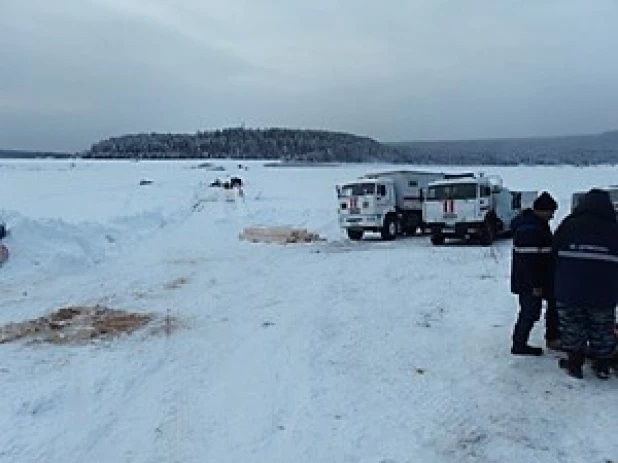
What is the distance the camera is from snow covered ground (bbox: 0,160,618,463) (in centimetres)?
566

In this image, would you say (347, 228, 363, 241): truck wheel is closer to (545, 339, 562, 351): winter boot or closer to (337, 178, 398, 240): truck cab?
(337, 178, 398, 240): truck cab

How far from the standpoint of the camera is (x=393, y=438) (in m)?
5.75

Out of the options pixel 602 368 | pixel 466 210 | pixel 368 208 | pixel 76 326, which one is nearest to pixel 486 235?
pixel 466 210

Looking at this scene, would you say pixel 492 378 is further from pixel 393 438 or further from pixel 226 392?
pixel 226 392

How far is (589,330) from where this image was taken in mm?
7043

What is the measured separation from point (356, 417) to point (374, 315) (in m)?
4.31

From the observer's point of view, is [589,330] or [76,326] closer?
[589,330]

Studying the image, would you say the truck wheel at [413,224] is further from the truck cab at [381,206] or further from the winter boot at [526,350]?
the winter boot at [526,350]

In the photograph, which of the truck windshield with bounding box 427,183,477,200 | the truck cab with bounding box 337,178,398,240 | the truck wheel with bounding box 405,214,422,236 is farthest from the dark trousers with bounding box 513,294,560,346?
the truck wheel with bounding box 405,214,422,236

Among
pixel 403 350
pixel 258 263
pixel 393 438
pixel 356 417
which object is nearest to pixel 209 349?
pixel 403 350

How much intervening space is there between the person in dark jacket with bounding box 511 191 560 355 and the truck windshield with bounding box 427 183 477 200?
553 inches

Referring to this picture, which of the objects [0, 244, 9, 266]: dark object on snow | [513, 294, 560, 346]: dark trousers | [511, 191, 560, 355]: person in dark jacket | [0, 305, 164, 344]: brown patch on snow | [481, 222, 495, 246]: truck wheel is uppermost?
[511, 191, 560, 355]: person in dark jacket

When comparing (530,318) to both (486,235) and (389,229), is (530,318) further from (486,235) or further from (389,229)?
(389,229)

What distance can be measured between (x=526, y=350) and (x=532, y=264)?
38.5 inches
